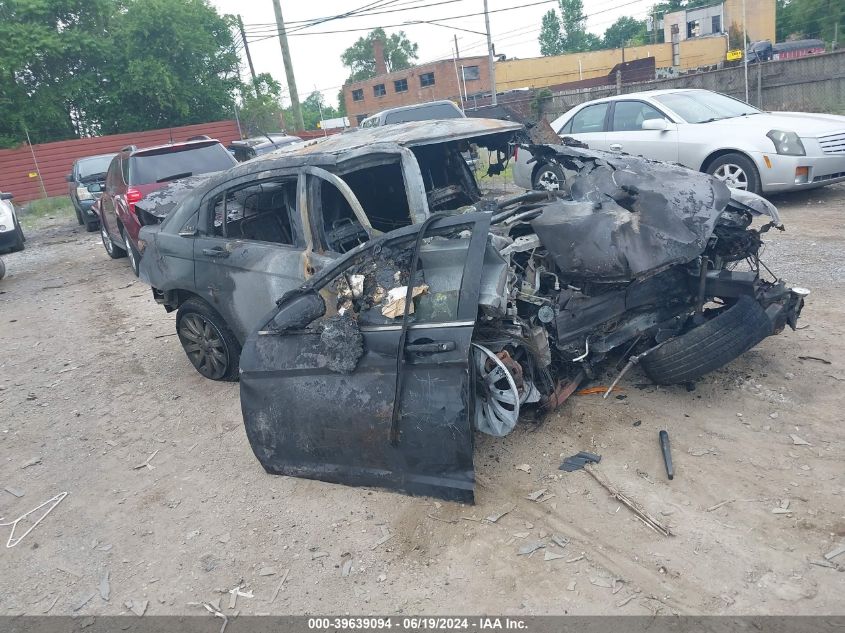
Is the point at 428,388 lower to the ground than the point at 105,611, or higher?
higher

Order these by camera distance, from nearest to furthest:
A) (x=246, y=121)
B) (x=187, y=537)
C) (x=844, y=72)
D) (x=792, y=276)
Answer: (x=187, y=537), (x=792, y=276), (x=844, y=72), (x=246, y=121)

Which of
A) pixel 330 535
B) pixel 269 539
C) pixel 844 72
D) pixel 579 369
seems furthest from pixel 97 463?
pixel 844 72

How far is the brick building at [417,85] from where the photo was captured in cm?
4288

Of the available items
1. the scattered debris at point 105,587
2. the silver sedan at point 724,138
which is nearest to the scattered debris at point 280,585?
the scattered debris at point 105,587

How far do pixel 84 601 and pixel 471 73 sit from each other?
46.1 m

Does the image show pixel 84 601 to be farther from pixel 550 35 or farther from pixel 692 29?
pixel 550 35

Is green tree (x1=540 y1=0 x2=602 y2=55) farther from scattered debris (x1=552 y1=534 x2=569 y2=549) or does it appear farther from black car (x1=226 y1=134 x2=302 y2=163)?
scattered debris (x1=552 y1=534 x2=569 y2=549)

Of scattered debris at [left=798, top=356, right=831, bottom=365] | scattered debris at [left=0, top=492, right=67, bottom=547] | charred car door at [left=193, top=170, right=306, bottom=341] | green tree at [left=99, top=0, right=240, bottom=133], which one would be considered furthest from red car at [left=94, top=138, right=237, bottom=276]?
green tree at [left=99, top=0, right=240, bottom=133]

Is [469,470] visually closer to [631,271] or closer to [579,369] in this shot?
[579,369]

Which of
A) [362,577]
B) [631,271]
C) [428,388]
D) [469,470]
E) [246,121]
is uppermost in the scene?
[246,121]

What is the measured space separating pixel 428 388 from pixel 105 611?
184cm

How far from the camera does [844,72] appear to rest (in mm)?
13633

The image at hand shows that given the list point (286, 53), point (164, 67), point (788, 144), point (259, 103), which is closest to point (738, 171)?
point (788, 144)

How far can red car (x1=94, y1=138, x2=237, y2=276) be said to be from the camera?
850cm
